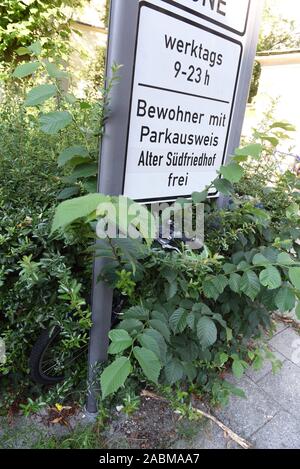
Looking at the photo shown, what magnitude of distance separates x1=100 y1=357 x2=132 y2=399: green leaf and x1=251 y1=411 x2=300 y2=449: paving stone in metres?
1.13

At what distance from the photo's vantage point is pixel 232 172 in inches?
51.1

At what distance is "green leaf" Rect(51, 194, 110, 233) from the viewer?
2.50 ft

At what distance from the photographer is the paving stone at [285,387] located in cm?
203

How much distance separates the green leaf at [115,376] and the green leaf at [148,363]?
59 millimetres

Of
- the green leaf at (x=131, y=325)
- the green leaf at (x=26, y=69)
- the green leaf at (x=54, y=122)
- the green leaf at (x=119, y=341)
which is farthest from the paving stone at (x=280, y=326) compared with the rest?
the green leaf at (x=26, y=69)

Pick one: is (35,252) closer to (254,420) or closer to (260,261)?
(260,261)

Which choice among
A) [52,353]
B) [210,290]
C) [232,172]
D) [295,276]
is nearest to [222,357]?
[210,290]

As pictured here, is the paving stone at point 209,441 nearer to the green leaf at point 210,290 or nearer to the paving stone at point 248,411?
the paving stone at point 248,411

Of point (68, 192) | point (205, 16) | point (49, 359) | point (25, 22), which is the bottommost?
point (49, 359)

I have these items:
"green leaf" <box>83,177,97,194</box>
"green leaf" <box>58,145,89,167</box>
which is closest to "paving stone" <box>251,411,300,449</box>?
"green leaf" <box>83,177,97,194</box>

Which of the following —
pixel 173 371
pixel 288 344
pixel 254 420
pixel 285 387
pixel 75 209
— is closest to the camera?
pixel 75 209

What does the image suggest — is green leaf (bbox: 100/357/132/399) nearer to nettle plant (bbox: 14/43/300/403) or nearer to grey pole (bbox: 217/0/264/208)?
nettle plant (bbox: 14/43/300/403)

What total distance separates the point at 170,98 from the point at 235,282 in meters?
0.85

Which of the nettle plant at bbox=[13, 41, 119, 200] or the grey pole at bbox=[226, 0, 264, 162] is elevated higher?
the grey pole at bbox=[226, 0, 264, 162]
